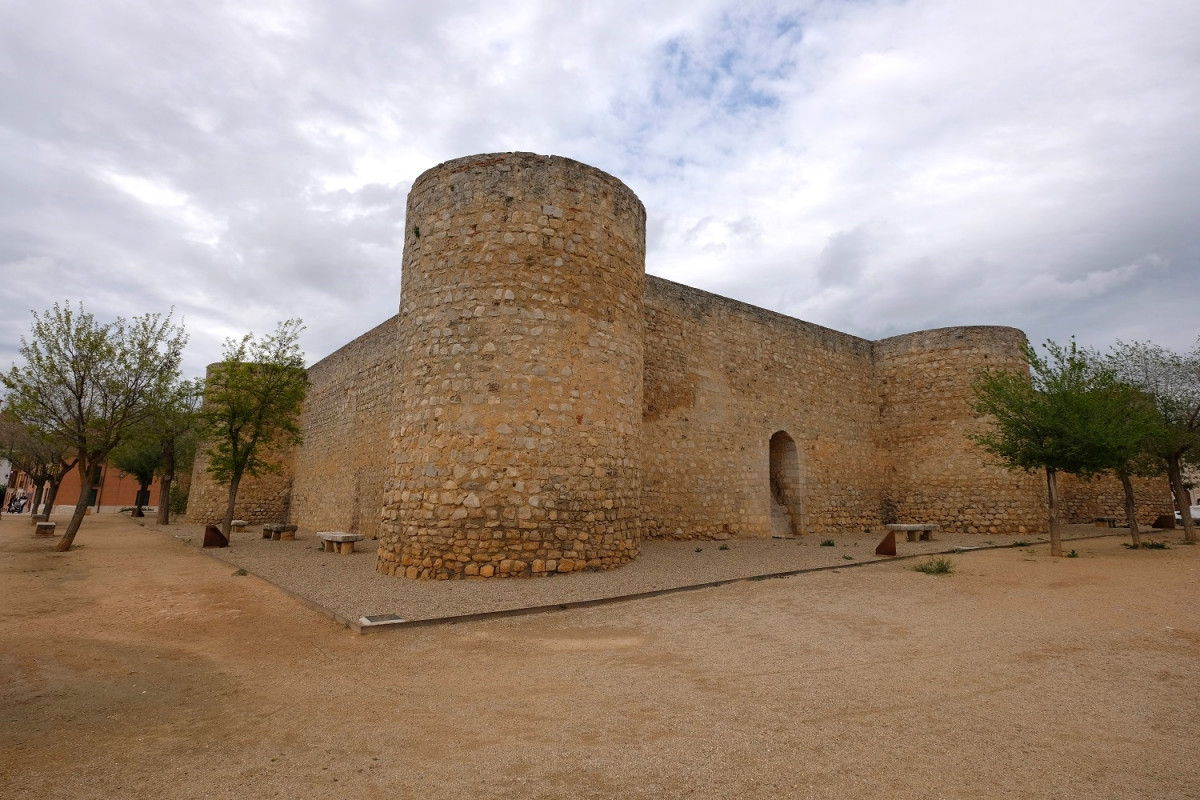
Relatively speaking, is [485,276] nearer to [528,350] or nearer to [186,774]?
[528,350]

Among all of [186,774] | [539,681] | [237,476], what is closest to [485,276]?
[539,681]

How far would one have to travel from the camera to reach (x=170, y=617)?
6801 mm

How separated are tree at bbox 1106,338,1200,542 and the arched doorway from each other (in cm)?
749

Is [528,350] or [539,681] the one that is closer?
[539,681]

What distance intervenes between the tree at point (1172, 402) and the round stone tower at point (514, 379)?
39.1 ft

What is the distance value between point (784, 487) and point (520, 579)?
10365mm

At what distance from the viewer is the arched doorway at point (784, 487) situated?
16.3 meters

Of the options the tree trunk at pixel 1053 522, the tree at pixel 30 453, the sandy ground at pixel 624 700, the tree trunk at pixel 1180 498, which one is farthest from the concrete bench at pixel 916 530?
the tree at pixel 30 453

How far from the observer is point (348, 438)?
1833 cm

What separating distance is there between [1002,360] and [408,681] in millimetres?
18581

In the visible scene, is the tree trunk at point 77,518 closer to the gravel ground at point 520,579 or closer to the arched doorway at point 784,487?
the gravel ground at point 520,579

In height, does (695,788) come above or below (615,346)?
below

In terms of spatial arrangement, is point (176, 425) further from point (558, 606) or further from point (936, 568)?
point (936, 568)

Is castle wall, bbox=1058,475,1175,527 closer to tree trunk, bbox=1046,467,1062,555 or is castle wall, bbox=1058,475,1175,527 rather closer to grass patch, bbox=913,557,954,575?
tree trunk, bbox=1046,467,1062,555
